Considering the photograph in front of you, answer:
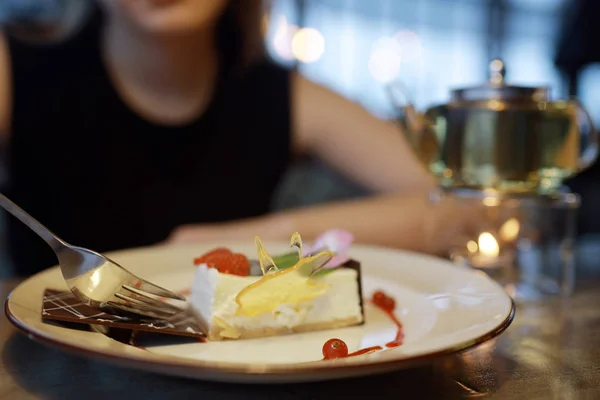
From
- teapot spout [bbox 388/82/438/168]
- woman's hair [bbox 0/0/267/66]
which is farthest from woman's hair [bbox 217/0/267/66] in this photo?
teapot spout [bbox 388/82/438/168]

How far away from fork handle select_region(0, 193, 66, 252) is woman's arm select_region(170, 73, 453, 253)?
1.59 ft

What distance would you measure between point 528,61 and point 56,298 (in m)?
8.76

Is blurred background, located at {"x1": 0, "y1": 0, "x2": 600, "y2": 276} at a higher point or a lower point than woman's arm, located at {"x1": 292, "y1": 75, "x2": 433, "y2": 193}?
higher

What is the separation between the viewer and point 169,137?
4.54 ft

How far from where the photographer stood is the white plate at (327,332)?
1.20 feet

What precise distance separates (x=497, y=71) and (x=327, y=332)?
17.4 inches

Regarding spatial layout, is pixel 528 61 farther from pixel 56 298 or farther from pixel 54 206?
pixel 56 298

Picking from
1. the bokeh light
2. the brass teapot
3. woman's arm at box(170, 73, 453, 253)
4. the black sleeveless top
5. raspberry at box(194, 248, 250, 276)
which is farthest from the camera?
the bokeh light

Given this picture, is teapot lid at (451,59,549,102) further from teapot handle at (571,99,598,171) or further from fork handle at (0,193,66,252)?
fork handle at (0,193,66,252)

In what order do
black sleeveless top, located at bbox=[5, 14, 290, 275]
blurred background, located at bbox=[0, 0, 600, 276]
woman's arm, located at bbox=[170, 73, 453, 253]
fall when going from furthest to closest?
blurred background, located at bbox=[0, 0, 600, 276] < black sleeveless top, located at bbox=[5, 14, 290, 275] < woman's arm, located at bbox=[170, 73, 453, 253]

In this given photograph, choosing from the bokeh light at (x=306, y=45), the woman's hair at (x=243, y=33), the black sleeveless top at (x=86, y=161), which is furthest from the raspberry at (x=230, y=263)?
the bokeh light at (x=306, y=45)

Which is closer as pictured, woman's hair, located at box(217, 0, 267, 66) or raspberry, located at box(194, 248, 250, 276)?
raspberry, located at box(194, 248, 250, 276)

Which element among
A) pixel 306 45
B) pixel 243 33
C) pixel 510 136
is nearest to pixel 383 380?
pixel 510 136

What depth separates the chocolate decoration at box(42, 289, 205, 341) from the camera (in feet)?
1.58
